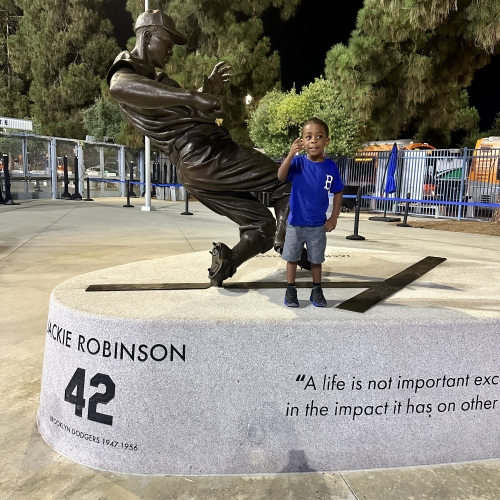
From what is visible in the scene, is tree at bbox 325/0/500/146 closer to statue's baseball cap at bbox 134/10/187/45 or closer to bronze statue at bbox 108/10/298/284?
statue's baseball cap at bbox 134/10/187/45

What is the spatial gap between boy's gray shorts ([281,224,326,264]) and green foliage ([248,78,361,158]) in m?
14.8

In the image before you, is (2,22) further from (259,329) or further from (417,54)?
(259,329)

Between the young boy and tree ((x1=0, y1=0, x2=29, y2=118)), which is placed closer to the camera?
the young boy

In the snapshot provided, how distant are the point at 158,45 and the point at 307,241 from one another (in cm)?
172

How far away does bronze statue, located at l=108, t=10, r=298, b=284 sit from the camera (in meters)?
2.97

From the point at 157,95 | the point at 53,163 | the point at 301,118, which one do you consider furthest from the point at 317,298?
the point at 53,163

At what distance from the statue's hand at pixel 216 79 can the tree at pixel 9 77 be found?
3017 cm

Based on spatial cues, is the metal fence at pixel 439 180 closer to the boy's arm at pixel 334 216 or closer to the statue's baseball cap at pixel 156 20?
the statue's baseball cap at pixel 156 20

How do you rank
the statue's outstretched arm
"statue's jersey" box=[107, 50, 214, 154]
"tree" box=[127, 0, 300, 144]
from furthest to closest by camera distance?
1. "tree" box=[127, 0, 300, 144]
2. "statue's jersey" box=[107, 50, 214, 154]
3. the statue's outstretched arm

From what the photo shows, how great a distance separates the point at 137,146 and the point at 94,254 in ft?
56.2

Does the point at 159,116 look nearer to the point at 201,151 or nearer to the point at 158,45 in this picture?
the point at 201,151

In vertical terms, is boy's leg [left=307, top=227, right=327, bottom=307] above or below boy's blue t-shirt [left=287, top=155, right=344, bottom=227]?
below

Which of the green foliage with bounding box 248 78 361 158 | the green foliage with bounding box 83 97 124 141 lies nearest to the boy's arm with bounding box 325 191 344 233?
the green foliage with bounding box 248 78 361 158

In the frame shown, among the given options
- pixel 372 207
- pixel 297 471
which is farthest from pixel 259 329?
pixel 372 207
